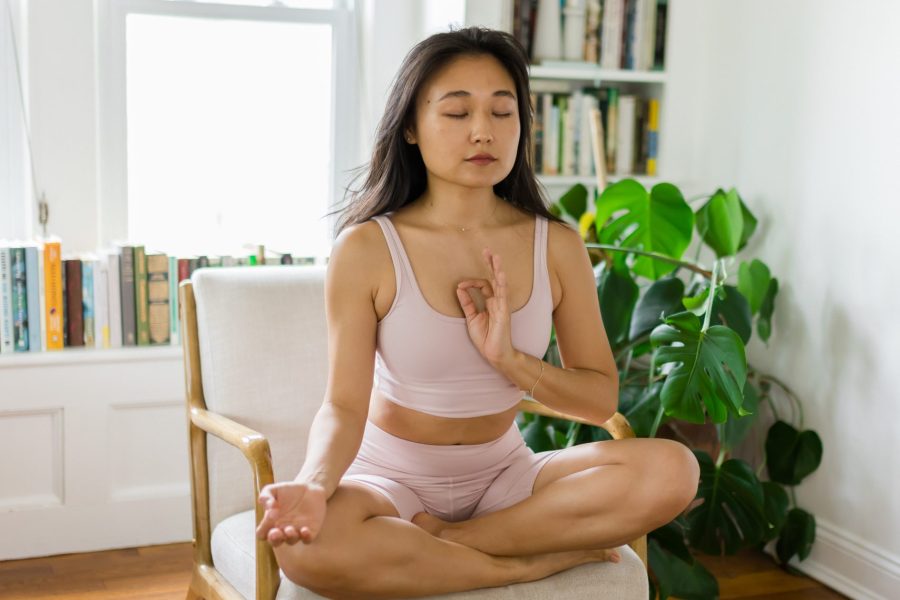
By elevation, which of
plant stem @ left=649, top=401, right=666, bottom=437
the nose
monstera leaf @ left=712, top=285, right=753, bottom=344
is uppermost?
the nose

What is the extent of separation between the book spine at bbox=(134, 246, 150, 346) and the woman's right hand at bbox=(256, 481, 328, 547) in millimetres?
1567

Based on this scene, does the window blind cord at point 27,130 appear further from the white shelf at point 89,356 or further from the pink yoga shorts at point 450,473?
the pink yoga shorts at point 450,473

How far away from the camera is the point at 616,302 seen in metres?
2.54

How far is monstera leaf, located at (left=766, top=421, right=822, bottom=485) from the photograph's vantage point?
9.02 ft

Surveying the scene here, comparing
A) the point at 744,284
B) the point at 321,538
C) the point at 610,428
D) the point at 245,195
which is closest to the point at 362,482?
the point at 321,538

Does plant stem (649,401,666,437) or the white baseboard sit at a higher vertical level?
plant stem (649,401,666,437)

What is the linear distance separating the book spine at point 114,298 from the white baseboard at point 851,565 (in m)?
1.91

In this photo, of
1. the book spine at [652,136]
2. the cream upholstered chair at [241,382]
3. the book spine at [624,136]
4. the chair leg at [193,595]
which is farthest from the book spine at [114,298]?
the book spine at [652,136]

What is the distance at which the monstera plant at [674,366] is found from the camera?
96.0 inches

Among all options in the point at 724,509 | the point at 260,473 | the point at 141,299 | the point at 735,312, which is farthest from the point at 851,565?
the point at 141,299

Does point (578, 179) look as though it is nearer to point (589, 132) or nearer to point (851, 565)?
point (589, 132)

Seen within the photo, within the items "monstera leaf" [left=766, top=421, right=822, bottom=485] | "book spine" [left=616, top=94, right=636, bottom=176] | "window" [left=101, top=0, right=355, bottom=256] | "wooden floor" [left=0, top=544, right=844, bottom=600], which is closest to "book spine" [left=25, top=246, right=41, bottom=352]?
"window" [left=101, top=0, right=355, bottom=256]

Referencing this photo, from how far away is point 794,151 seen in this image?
2.86 meters

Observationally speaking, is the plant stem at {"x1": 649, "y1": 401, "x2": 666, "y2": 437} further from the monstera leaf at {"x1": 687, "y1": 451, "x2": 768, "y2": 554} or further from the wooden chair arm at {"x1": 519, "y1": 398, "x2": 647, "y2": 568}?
the wooden chair arm at {"x1": 519, "y1": 398, "x2": 647, "y2": 568}
